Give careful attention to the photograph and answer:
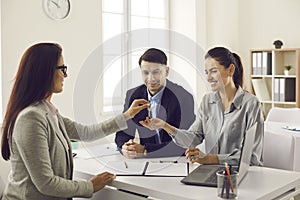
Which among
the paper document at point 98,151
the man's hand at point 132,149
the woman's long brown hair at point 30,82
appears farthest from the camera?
the paper document at point 98,151

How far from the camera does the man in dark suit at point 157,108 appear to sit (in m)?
1.82

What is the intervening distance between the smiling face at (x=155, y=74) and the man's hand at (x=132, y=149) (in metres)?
0.30

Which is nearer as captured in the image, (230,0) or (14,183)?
(14,183)

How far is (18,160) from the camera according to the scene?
1.70 metres

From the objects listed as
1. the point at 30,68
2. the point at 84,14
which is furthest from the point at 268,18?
the point at 30,68

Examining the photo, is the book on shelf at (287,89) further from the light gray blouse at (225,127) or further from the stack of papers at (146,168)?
the stack of papers at (146,168)

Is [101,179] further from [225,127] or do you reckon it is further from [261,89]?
[261,89]

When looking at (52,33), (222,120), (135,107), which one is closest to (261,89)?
(52,33)

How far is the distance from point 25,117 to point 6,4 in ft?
6.44

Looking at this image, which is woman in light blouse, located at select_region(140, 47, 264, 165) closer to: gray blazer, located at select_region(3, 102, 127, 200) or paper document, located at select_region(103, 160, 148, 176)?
paper document, located at select_region(103, 160, 148, 176)

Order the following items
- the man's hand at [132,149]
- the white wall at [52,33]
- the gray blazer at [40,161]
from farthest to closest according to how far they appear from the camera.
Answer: the white wall at [52,33] → the man's hand at [132,149] → the gray blazer at [40,161]

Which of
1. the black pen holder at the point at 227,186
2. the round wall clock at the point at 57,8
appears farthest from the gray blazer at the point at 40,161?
the round wall clock at the point at 57,8

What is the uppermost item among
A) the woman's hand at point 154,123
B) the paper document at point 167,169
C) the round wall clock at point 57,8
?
the round wall clock at point 57,8

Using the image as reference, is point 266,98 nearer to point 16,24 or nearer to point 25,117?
point 16,24
